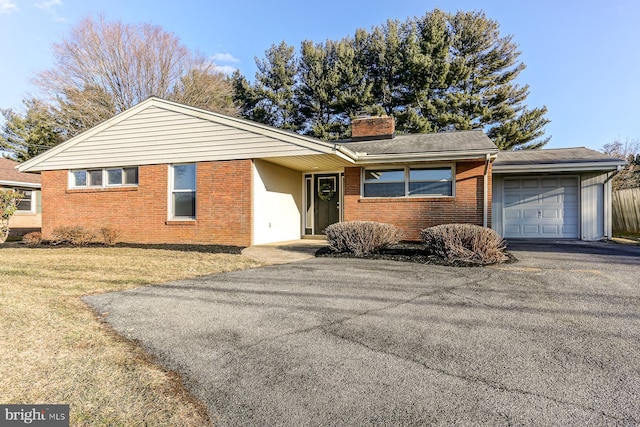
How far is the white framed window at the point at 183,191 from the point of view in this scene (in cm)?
1075

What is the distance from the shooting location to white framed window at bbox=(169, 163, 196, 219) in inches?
423

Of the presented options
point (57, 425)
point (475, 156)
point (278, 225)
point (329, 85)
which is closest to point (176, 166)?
point (278, 225)

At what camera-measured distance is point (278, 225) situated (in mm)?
11336

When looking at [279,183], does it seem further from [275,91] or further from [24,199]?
[275,91]

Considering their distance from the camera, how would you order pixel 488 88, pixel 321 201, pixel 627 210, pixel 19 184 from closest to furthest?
pixel 321 201, pixel 627 210, pixel 19 184, pixel 488 88

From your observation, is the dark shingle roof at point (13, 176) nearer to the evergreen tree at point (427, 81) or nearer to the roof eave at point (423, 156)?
the evergreen tree at point (427, 81)

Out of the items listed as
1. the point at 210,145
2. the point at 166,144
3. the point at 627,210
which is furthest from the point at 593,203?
the point at 166,144

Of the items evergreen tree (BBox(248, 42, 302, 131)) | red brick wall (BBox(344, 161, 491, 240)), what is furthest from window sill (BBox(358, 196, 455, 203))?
evergreen tree (BBox(248, 42, 302, 131))

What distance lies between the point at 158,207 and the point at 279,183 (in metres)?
3.97

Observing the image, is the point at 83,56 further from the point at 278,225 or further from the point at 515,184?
the point at 515,184

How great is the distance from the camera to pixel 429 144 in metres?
10.8

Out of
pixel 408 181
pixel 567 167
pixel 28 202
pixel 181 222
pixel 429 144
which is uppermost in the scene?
pixel 429 144

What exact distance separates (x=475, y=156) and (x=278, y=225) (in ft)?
20.7

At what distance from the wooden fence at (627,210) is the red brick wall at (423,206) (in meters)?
9.86
